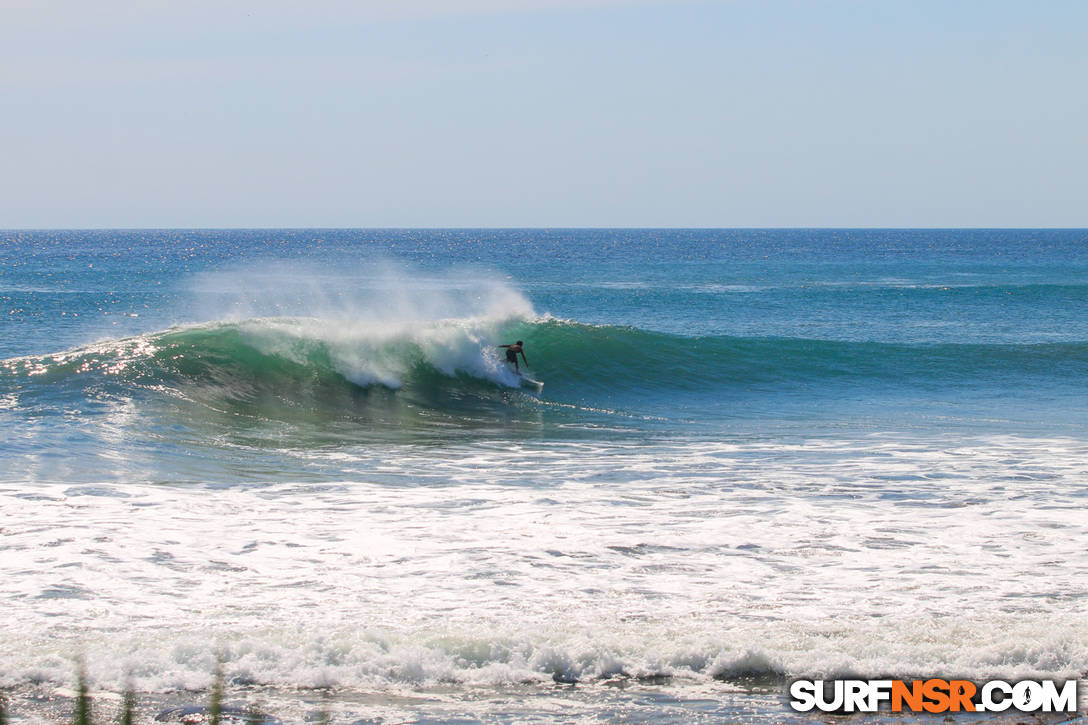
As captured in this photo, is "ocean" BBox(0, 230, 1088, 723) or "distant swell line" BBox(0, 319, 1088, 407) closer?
"ocean" BBox(0, 230, 1088, 723)

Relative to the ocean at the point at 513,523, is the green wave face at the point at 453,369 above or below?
above

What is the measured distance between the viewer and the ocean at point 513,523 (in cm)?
609

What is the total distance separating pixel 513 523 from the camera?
945 centimetres

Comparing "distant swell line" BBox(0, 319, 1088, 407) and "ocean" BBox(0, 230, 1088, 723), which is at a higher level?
"distant swell line" BBox(0, 319, 1088, 407)

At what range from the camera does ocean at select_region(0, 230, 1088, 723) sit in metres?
6.09

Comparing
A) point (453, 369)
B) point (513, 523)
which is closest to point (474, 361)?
point (453, 369)

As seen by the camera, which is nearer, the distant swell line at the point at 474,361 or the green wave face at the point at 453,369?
the green wave face at the point at 453,369

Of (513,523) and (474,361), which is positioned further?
(474,361)

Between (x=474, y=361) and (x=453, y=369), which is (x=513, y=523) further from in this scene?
(x=474, y=361)

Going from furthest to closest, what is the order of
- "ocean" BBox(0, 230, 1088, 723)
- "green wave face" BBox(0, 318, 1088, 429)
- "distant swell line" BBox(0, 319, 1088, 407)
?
"distant swell line" BBox(0, 319, 1088, 407)
"green wave face" BBox(0, 318, 1088, 429)
"ocean" BBox(0, 230, 1088, 723)

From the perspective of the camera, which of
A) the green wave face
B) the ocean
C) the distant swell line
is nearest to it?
the ocean

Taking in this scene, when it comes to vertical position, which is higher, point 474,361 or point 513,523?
point 474,361

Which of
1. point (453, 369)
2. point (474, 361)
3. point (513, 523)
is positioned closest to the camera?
point (513, 523)

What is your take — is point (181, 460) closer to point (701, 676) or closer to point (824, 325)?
point (701, 676)
